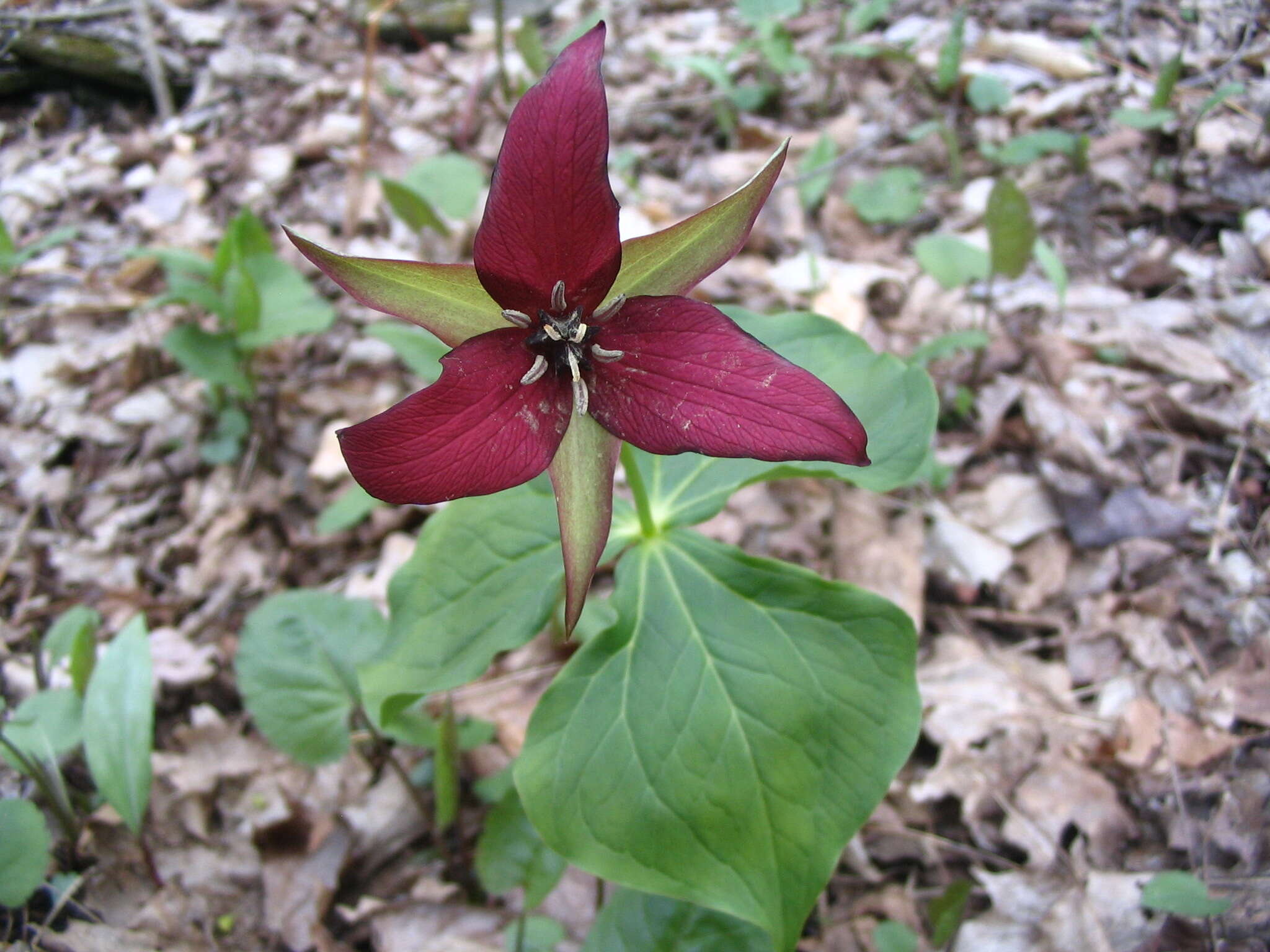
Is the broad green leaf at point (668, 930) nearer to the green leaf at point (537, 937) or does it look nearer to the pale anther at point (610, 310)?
the green leaf at point (537, 937)

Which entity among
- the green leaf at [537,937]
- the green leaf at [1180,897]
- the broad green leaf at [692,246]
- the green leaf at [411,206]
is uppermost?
the broad green leaf at [692,246]

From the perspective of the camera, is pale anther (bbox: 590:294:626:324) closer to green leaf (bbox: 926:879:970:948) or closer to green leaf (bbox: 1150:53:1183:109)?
green leaf (bbox: 926:879:970:948)

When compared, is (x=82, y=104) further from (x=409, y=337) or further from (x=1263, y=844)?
(x=1263, y=844)

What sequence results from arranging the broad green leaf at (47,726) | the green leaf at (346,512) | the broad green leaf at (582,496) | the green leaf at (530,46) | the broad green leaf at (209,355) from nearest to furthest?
the broad green leaf at (582,496) → the broad green leaf at (47,726) → the green leaf at (346,512) → the broad green leaf at (209,355) → the green leaf at (530,46)

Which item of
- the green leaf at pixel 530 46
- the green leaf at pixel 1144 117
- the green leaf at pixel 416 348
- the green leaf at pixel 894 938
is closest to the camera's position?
the green leaf at pixel 894 938

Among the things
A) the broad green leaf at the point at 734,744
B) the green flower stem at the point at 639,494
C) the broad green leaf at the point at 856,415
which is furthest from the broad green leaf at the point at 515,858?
the broad green leaf at the point at 856,415

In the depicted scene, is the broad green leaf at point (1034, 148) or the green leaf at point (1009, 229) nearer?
the green leaf at point (1009, 229)

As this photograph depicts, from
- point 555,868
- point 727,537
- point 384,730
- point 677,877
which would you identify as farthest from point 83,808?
point 727,537
